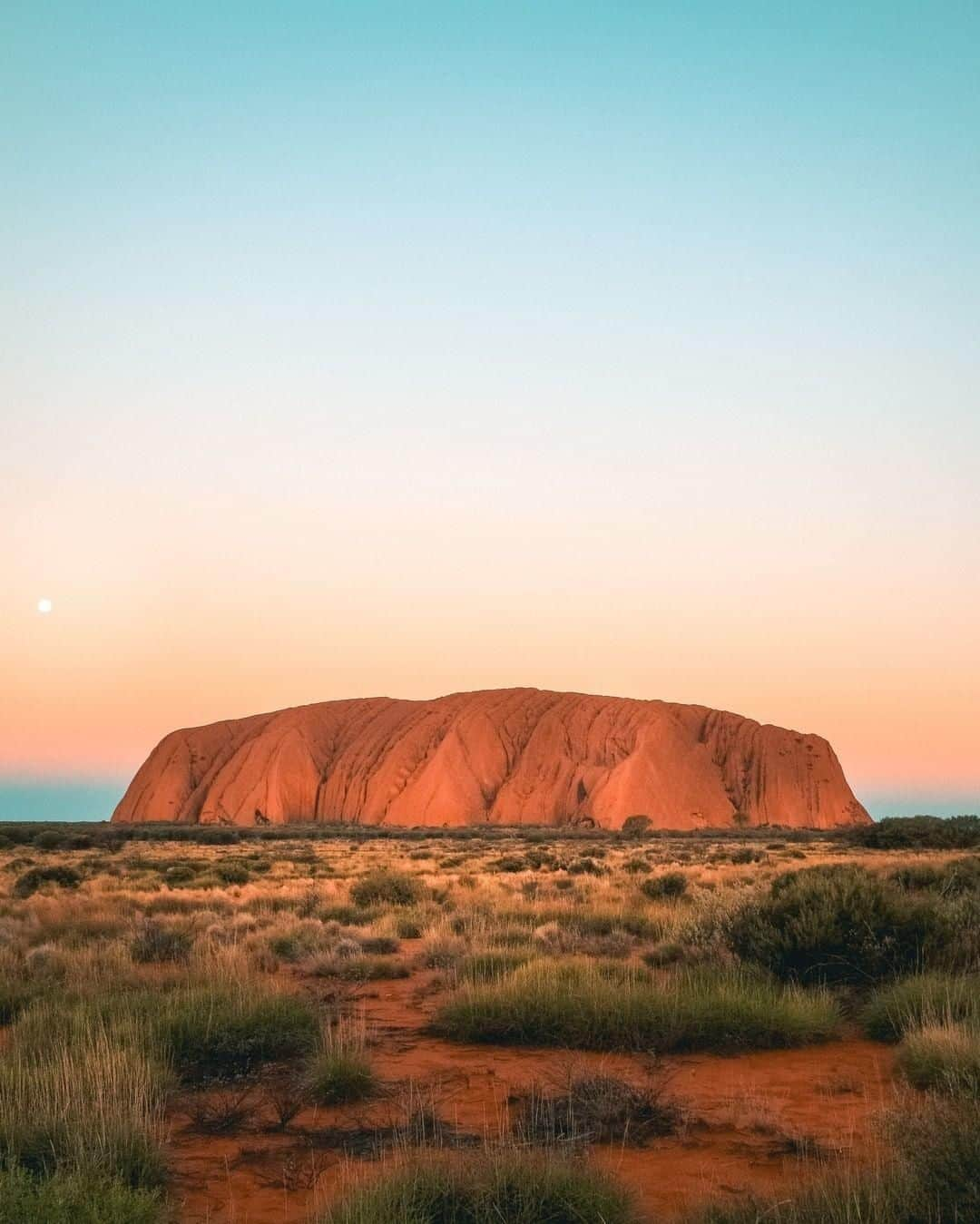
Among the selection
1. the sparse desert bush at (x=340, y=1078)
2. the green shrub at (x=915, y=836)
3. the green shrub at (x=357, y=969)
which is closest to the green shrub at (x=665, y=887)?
the green shrub at (x=357, y=969)

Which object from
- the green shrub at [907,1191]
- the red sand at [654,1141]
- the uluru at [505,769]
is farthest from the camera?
→ the uluru at [505,769]

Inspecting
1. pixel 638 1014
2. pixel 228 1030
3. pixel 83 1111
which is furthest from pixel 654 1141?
pixel 228 1030

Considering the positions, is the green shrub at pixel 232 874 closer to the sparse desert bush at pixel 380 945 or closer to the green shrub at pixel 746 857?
the sparse desert bush at pixel 380 945

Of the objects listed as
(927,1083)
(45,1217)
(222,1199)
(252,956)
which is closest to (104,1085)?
(222,1199)

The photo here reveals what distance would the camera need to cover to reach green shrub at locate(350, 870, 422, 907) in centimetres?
1806

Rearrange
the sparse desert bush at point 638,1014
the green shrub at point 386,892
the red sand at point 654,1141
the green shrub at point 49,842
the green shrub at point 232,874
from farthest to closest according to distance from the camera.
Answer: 1. the green shrub at point 49,842
2. the green shrub at point 232,874
3. the green shrub at point 386,892
4. the sparse desert bush at point 638,1014
5. the red sand at point 654,1141

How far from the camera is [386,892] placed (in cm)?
1831

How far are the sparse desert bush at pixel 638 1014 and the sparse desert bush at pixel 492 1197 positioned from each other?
139 inches

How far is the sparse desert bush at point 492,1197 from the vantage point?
12.8 feet

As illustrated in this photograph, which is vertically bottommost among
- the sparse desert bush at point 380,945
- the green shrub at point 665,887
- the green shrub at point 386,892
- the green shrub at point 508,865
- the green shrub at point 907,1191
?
the green shrub at point 508,865

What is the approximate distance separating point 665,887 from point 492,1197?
15502mm

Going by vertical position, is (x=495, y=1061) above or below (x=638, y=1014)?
below

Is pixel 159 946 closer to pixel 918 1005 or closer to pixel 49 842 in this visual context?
pixel 918 1005

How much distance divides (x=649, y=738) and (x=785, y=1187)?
84807mm
